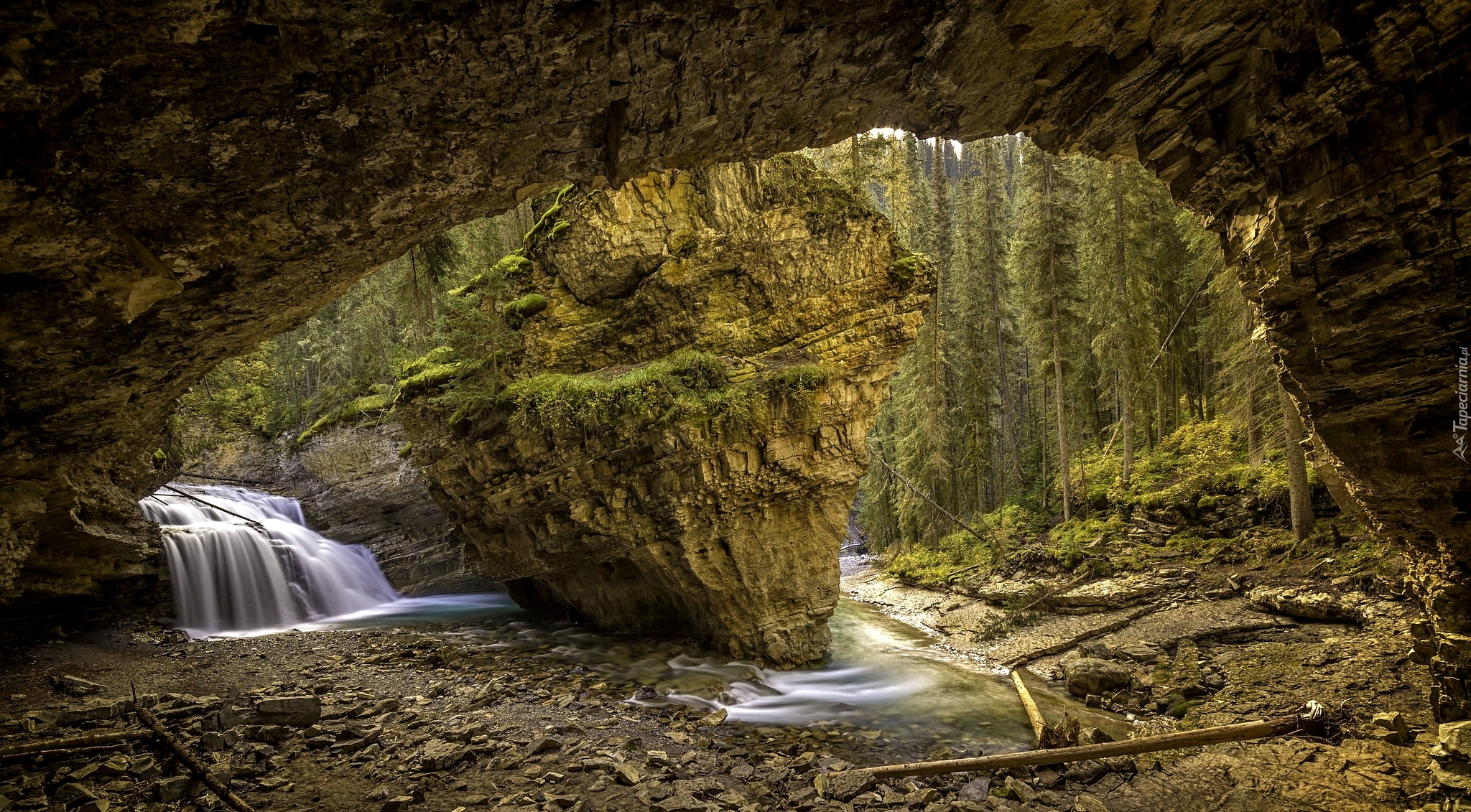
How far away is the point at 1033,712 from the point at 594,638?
982cm

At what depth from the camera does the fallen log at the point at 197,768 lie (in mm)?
5482

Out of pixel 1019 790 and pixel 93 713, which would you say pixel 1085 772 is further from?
pixel 93 713

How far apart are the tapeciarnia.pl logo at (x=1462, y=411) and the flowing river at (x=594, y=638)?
20.8 ft

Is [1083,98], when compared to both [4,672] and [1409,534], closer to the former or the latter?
[1409,534]

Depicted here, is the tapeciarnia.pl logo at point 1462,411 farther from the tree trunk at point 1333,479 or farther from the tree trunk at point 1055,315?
the tree trunk at point 1055,315

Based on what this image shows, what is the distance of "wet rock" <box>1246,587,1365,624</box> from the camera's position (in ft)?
33.5

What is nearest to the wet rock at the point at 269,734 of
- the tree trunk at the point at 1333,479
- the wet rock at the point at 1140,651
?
the tree trunk at the point at 1333,479

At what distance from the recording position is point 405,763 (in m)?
6.96

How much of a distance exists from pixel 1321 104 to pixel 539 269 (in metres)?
14.1

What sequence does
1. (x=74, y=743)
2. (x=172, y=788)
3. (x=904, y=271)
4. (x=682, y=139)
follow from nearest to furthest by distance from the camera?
1. (x=682, y=139)
2. (x=172, y=788)
3. (x=74, y=743)
4. (x=904, y=271)

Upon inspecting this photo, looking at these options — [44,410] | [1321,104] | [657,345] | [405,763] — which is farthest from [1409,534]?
[44,410]

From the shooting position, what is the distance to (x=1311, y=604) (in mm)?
10711

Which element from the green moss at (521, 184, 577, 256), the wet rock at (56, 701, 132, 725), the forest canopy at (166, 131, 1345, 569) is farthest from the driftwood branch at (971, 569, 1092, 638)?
the wet rock at (56, 701, 132, 725)

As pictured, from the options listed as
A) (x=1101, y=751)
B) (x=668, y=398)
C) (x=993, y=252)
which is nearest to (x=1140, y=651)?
(x=1101, y=751)
